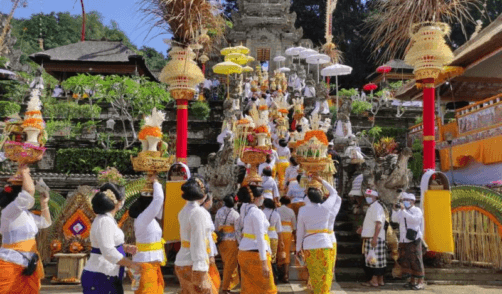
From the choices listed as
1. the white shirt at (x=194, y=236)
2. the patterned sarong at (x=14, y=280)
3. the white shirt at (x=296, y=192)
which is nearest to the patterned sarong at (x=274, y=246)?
the white shirt at (x=296, y=192)

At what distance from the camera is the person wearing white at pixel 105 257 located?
152 inches

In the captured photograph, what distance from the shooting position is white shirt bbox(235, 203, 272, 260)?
16.5ft

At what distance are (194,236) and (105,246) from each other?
0.78m

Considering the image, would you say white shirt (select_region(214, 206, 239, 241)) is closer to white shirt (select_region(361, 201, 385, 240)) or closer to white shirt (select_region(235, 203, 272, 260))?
white shirt (select_region(235, 203, 272, 260))

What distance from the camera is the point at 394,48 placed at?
7.57 meters

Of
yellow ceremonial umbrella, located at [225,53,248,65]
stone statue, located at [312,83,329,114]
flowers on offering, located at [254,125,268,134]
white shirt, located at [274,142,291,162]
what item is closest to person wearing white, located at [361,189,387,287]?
flowers on offering, located at [254,125,268,134]

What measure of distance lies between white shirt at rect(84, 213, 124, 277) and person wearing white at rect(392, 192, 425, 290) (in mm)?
4571

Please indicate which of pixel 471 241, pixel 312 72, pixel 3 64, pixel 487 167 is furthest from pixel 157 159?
pixel 312 72

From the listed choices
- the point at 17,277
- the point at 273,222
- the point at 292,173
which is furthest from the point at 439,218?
the point at 17,277

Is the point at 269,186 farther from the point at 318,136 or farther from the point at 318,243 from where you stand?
the point at 318,243

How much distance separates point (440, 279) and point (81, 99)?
17927 mm

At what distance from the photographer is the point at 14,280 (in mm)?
4156

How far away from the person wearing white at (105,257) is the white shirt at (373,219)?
405 centimetres

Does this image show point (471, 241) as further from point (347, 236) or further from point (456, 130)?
point (456, 130)
